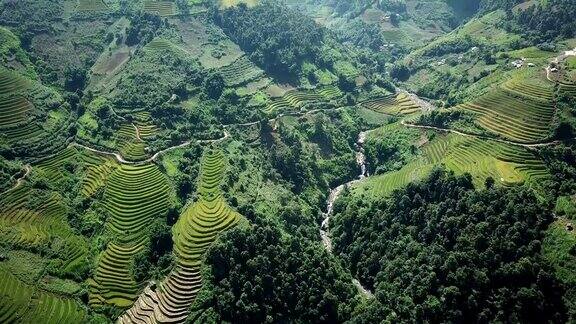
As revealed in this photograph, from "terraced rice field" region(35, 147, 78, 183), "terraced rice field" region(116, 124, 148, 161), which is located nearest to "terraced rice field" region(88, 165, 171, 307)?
"terraced rice field" region(116, 124, 148, 161)

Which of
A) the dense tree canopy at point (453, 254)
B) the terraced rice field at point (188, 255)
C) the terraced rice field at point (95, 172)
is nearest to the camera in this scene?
the dense tree canopy at point (453, 254)

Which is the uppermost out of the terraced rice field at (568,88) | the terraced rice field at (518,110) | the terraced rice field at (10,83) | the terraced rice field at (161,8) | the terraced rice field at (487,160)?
the terraced rice field at (568,88)

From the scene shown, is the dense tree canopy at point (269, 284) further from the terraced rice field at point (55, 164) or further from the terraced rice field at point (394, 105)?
the terraced rice field at point (394, 105)

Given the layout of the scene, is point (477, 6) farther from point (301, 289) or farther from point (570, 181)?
point (301, 289)

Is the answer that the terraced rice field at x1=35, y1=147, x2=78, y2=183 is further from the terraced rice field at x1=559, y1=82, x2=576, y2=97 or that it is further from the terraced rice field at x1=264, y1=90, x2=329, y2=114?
the terraced rice field at x1=559, y1=82, x2=576, y2=97

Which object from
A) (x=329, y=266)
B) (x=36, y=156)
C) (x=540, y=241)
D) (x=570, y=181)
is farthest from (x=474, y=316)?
(x=36, y=156)

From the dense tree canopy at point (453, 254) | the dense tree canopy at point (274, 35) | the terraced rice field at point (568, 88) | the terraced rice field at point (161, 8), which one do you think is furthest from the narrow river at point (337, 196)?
the terraced rice field at point (161, 8)
